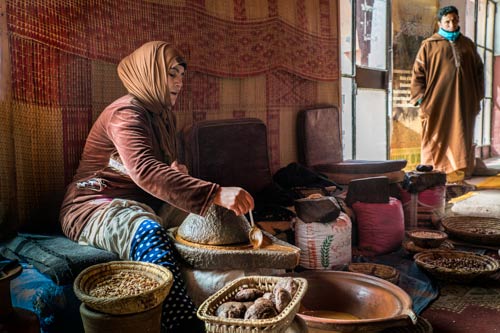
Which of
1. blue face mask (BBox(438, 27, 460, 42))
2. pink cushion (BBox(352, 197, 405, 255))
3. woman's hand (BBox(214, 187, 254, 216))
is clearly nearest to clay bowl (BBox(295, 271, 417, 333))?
woman's hand (BBox(214, 187, 254, 216))

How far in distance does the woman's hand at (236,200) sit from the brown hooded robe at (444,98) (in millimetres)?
4575

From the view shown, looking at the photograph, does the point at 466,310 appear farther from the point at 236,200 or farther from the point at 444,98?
the point at 444,98

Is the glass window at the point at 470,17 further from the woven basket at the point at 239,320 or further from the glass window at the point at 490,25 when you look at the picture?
the woven basket at the point at 239,320

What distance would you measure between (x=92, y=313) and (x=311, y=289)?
113 centimetres

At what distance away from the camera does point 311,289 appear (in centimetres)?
245

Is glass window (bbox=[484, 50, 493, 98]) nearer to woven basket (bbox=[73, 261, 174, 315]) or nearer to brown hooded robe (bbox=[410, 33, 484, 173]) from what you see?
brown hooded robe (bbox=[410, 33, 484, 173])

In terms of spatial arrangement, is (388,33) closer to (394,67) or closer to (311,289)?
(394,67)

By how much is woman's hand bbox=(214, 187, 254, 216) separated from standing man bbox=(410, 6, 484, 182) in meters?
4.57

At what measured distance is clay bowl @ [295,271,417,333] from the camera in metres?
2.22

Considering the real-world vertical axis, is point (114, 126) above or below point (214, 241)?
above

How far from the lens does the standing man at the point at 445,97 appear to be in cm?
609

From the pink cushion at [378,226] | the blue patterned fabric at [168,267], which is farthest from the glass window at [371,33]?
the blue patterned fabric at [168,267]

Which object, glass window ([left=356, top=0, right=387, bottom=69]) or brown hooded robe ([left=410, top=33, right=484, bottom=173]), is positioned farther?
brown hooded robe ([left=410, top=33, right=484, bottom=173])

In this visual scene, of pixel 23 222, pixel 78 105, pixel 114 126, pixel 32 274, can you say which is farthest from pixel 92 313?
pixel 78 105
